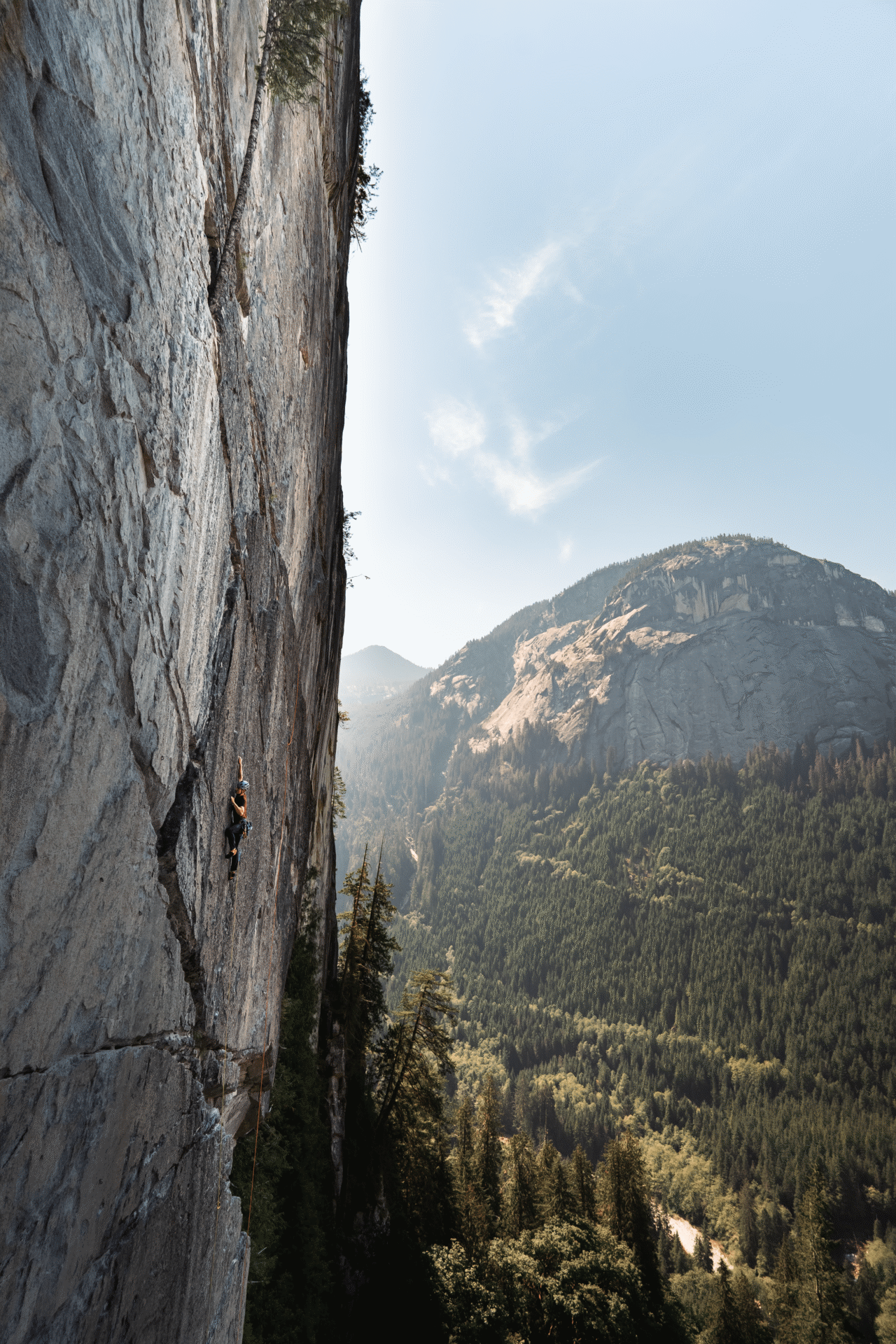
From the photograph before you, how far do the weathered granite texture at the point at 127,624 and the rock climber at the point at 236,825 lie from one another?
0.64 ft

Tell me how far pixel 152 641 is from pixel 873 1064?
140m

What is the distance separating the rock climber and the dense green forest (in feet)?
33.0

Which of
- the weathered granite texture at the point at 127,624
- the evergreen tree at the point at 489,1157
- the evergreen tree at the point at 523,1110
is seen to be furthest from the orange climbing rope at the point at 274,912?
the evergreen tree at the point at 523,1110

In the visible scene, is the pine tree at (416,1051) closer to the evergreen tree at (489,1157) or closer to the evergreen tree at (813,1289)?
the evergreen tree at (489,1157)

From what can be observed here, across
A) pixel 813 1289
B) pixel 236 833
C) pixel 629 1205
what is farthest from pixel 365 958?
pixel 813 1289

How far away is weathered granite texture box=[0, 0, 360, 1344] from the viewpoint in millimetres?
2678

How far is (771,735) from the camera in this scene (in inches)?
7303

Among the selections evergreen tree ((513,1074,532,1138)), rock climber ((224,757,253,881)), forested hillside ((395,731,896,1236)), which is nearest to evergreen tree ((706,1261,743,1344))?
rock climber ((224,757,253,881))

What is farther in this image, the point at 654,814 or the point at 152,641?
the point at 654,814

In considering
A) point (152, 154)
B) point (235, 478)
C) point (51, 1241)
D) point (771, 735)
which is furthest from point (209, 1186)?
point (771, 735)

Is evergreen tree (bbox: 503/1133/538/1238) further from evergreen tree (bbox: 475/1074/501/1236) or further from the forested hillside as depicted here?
the forested hillside

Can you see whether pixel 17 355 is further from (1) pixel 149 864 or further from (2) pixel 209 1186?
(2) pixel 209 1186

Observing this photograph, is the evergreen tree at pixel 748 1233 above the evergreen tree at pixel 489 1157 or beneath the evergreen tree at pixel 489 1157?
beneath

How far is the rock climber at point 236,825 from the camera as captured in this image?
6.17 meters
